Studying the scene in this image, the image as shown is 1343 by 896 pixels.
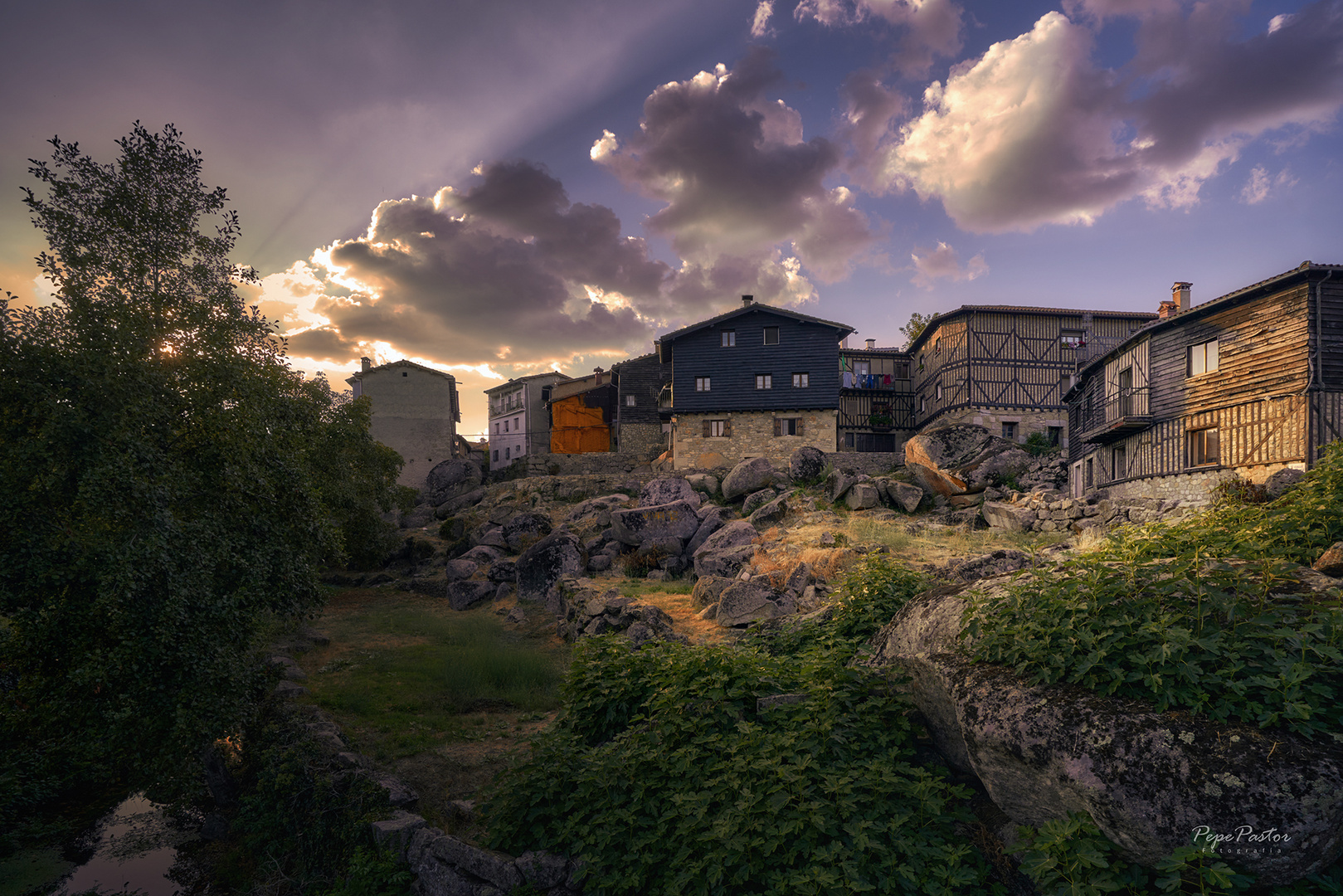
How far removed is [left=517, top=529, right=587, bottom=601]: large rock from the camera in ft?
68.5

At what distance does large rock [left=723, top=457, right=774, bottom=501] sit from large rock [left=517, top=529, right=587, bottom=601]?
9168mm

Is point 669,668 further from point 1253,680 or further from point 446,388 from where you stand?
point 446,388

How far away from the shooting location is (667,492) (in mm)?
28344

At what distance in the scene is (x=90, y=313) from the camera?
27.3 ft

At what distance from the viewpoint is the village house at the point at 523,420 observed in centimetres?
5375

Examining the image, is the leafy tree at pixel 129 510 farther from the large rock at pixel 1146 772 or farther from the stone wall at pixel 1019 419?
the stone wall at pixel 1019 419

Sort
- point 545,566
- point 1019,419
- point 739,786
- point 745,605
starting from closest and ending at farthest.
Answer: point 739,786
point 745,605
point 545,566
point 1019,419

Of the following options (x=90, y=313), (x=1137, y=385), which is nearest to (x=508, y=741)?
(x=90, y=313)

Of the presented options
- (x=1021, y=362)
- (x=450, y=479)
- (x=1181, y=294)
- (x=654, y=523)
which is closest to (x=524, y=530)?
(x=654, y=523)

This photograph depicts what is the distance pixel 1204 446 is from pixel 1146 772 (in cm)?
2337

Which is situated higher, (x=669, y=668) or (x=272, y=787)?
(x=669, y=668)

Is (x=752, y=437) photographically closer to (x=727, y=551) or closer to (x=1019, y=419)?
(x=1019, y=419)

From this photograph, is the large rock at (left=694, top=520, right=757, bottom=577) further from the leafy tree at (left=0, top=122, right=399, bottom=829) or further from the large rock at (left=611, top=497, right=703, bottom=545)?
the leafy tree at (left=0, top=122, right=399, bottom=829)

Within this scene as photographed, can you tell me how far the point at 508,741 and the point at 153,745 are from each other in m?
4.88
